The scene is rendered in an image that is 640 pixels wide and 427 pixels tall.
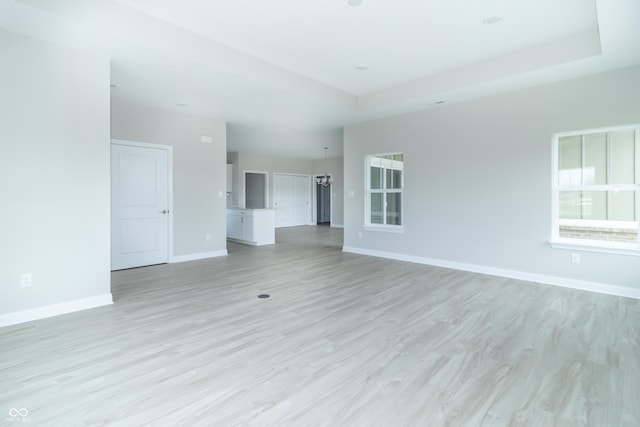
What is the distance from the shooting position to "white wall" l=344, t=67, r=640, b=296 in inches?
148

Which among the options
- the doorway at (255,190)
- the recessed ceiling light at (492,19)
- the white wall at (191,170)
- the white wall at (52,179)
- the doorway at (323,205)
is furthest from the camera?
the doorway at (323,205)

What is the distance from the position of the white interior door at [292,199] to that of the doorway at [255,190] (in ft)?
1.39

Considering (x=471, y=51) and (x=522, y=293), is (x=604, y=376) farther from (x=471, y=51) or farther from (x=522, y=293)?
(x=471, y=51)

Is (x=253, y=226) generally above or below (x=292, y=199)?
below

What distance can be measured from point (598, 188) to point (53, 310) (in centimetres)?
610

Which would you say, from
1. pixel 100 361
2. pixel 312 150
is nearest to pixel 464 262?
pixel 100 361

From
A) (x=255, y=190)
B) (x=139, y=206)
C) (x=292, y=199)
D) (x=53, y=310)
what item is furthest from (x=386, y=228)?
(x=255, y=190)

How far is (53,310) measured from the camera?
3006 millimetres

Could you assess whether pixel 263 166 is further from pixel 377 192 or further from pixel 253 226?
pixel 377 192

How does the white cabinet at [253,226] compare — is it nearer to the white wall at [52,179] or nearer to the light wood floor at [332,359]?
the light wood floor at [332,359]

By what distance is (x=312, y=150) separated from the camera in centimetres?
1021

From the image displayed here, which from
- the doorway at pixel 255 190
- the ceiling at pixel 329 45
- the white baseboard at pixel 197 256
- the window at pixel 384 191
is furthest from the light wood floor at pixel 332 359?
the doorway at pixel 255 190

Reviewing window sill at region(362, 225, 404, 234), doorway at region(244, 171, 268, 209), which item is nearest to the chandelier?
doorway at region(244, 171, 268, 209)

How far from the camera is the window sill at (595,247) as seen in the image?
361cm
